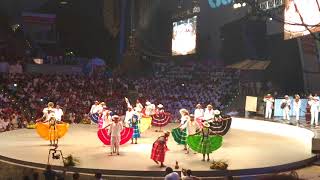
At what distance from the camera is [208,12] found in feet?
132

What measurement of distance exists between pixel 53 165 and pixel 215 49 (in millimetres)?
28592

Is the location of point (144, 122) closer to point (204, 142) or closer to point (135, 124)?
point (135, 124)

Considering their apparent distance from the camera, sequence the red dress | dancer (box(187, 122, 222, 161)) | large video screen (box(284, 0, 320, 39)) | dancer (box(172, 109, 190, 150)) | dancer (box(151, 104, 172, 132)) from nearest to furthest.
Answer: the red dress → dancer (box(187, 122, 222, 161)) → dancer (box(172, 109, 190, 150)) → large video screen (box(284, 0, 320, 39)) → dancer (box(151, 104, 172, 132))

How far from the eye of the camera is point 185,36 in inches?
1328

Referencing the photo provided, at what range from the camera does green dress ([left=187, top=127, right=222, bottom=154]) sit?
583 inches

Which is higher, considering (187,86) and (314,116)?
(187,86)

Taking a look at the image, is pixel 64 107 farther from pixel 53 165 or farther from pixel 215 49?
pixel 215 49

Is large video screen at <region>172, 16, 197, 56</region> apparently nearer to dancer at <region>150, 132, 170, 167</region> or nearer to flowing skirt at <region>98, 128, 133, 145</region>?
flowing skirt at <region>98, 128, 133, 145</region>

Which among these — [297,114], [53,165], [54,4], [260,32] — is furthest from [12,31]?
[53,165]

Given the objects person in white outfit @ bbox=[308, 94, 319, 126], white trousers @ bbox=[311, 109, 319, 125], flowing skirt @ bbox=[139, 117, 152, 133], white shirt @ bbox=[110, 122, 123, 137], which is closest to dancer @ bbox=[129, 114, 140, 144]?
flowing skirt @ bbox=[139, 117, 152, 133]

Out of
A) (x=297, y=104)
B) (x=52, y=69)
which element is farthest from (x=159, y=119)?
(x=52, y=69)

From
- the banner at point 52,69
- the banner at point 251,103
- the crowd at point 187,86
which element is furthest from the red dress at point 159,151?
the banner at point 52,69

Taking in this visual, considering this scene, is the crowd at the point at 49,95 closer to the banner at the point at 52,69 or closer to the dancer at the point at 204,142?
the banner at the point at 52,69

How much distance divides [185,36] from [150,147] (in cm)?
1733
